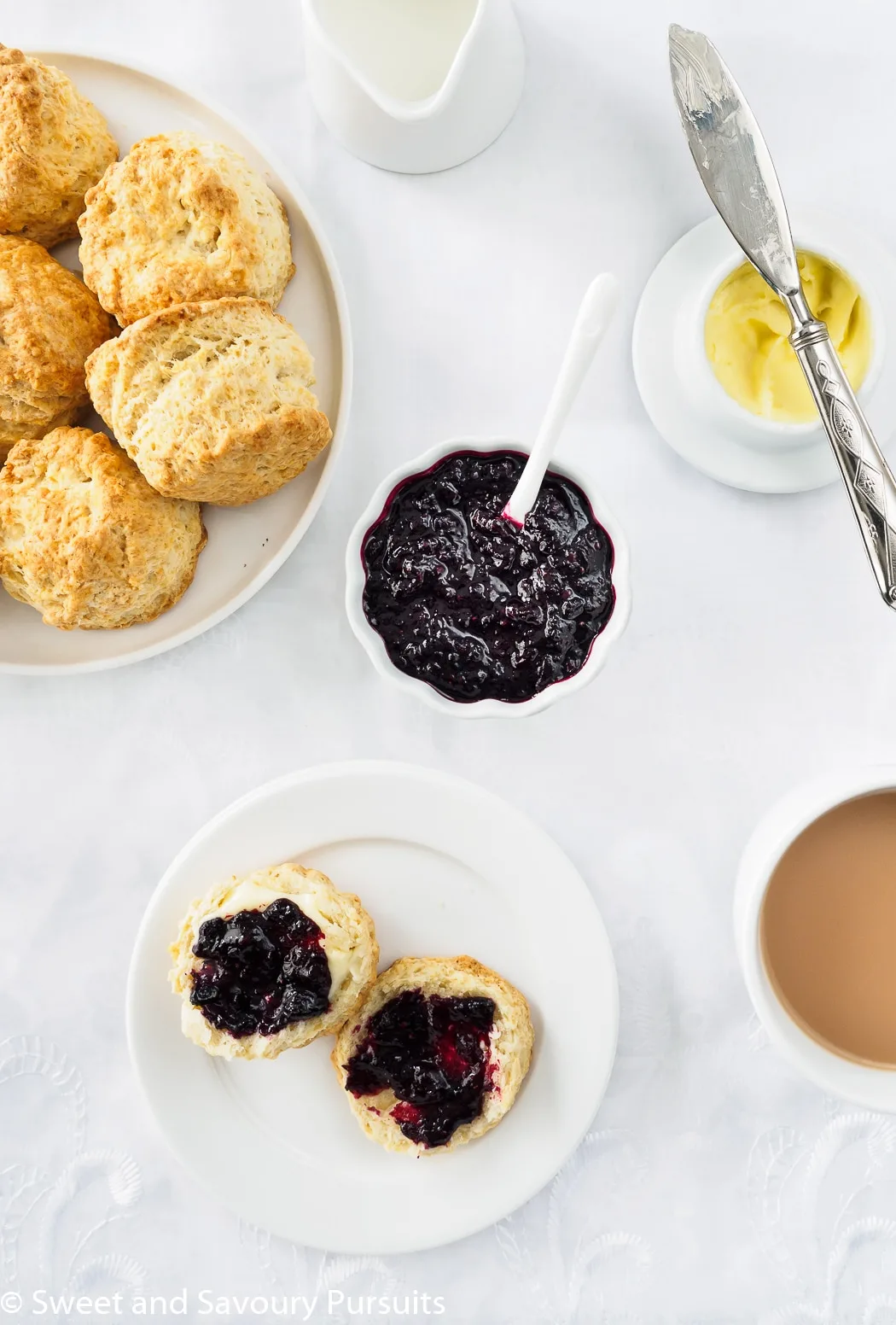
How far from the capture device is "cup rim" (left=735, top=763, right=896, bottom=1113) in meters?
1.71

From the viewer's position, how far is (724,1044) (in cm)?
206

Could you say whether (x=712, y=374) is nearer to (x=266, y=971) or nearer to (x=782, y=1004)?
(x=782, y=1004)

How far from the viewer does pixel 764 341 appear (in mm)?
1852

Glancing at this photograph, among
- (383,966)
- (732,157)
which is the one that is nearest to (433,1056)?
(383,966)

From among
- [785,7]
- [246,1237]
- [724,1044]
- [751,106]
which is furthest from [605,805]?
[785,7]

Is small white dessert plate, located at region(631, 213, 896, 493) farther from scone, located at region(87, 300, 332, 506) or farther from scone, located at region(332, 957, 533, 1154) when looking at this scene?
scone, located at region(332, 957, 533, 1154)

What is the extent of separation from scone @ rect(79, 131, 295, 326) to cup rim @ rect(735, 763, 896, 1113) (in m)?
1.41

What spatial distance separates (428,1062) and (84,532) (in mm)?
1204

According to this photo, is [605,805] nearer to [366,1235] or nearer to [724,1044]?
[724,1044]

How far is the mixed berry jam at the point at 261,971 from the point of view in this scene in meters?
1.73

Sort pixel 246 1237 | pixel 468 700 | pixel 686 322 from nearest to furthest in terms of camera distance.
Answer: pixel 468 700 → pixel 686 322 → pixel 246 1237

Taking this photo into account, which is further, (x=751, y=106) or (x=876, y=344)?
(x=751, y=106)

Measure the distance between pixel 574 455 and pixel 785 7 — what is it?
39.9 inches

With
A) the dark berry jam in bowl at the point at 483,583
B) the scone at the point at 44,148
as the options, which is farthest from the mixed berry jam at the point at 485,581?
the scone at the point at 44,148
